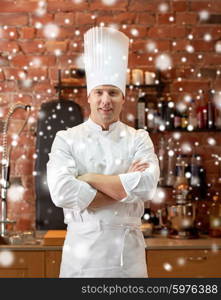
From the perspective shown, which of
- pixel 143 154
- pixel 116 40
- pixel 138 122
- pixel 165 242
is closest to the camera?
pixel 143 154

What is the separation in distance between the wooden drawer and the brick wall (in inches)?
23.5

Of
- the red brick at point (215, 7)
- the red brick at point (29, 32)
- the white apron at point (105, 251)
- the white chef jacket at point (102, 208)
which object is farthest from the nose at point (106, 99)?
the red brick at point (215, 7)

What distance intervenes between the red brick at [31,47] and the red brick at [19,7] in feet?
0.53

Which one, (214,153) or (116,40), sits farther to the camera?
(214,153)

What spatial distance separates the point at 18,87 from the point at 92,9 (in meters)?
0.56

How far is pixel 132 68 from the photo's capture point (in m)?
2.99

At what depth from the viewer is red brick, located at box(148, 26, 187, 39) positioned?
9.85 ft

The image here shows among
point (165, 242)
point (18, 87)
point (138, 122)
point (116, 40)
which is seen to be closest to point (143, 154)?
point (116, 40)

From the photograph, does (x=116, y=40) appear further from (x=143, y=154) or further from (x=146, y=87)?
(x=146, y=87)

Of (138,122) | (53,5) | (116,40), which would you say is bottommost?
(138,122)

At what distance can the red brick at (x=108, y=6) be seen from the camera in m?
2.99

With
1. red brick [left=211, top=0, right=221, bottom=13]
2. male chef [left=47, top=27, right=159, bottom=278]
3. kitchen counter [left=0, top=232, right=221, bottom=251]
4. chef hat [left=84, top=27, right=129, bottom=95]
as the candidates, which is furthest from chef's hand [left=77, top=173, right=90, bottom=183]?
red brick [left=211, top=0, right=221, bottom=13]

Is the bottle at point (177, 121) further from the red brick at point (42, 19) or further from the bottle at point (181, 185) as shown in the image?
the red brick at point (42, 19)

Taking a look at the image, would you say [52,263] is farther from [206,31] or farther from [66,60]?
[206,31]
